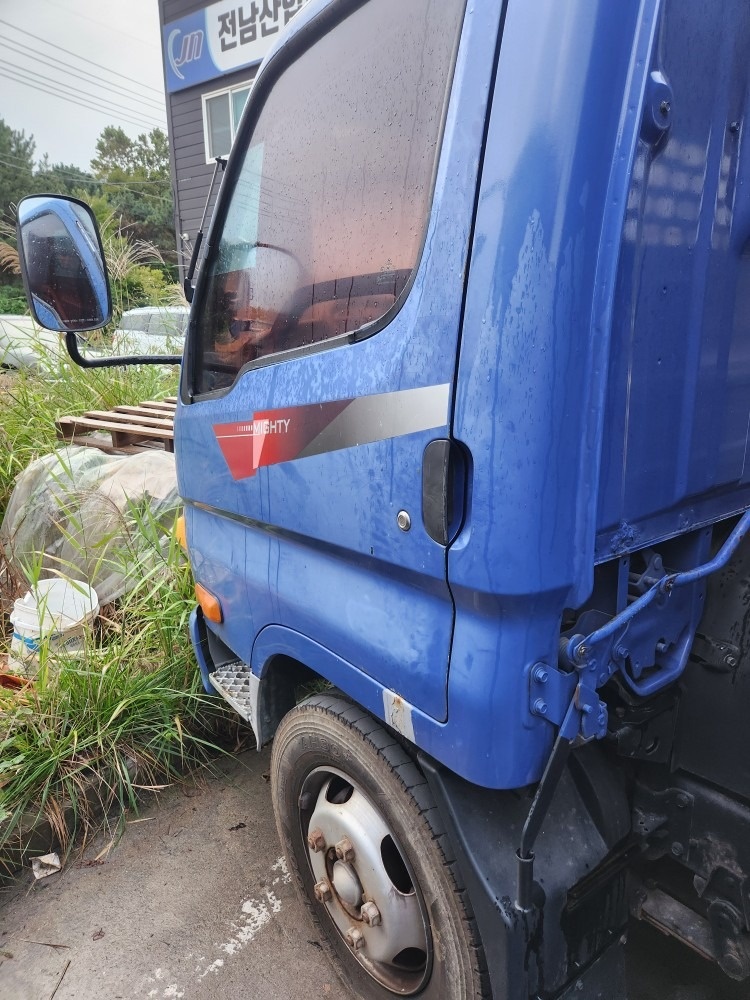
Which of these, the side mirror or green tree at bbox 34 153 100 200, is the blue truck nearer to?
the side mirror

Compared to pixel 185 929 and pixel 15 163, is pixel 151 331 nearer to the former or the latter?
pixel 185 929

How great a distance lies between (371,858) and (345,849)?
0.09 meters

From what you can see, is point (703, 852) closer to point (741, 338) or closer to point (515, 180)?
point (741, 338)

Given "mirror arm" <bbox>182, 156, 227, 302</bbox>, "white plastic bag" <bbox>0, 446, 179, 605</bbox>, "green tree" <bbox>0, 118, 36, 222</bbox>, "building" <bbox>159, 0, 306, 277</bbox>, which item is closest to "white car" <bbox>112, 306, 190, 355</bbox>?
"white plastic bag" <bbox>0, 446, 179, 605</bbox>

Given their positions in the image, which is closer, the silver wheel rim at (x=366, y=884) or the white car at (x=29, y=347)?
the silver wheel rim at (x=366, y=884)

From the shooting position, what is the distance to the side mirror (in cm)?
199

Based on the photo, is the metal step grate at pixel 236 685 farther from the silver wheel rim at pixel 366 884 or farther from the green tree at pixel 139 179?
the green tree at pixel 139 179

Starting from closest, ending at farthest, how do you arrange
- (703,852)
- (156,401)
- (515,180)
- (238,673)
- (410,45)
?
(515,180)
(410,45)
(703,852)
(238,673)
(156,401)

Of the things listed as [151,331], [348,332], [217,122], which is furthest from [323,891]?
[217,122]

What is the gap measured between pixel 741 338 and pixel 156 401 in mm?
5084

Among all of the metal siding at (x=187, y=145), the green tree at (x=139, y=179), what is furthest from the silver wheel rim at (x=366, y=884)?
the green tree at (x=139, y=179)

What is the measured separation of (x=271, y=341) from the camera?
175cm

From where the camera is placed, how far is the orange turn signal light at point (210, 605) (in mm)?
→ 2188

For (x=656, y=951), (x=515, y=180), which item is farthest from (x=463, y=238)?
(x=656, y=951)
